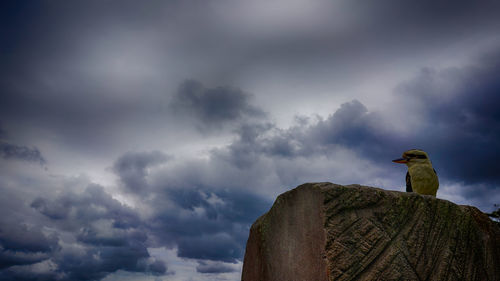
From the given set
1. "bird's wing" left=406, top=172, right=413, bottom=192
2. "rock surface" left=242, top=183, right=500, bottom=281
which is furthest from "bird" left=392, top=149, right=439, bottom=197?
"rock surface" left=242, top=183, right=500, bottom=281

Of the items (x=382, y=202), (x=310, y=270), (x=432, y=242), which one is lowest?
(x=310, y=270)

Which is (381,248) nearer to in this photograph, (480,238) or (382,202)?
(382,202)

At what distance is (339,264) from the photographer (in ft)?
10.2

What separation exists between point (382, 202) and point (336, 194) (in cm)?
51

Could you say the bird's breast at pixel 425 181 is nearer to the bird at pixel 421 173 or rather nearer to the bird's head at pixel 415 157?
the bird at pixel 421 173

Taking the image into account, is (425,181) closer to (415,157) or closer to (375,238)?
(415,157)

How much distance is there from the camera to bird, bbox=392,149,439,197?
5199mm

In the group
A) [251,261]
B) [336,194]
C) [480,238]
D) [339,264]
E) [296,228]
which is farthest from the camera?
[251,261]

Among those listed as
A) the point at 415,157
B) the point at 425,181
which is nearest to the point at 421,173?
the point at 425,181

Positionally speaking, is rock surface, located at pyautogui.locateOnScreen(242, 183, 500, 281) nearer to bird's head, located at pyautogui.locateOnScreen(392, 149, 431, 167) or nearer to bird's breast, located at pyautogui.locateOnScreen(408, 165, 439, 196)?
bird's breast, located at pyautogui.locateOnScreen(408, 165, 439, 196)

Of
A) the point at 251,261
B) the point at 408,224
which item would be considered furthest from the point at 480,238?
the point at 251,261

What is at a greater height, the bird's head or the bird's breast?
the bird's head

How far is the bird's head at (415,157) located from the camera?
212 inches

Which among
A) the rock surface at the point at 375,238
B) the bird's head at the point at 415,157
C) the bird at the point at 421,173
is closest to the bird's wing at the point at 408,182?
the bird at the point at 421,173
